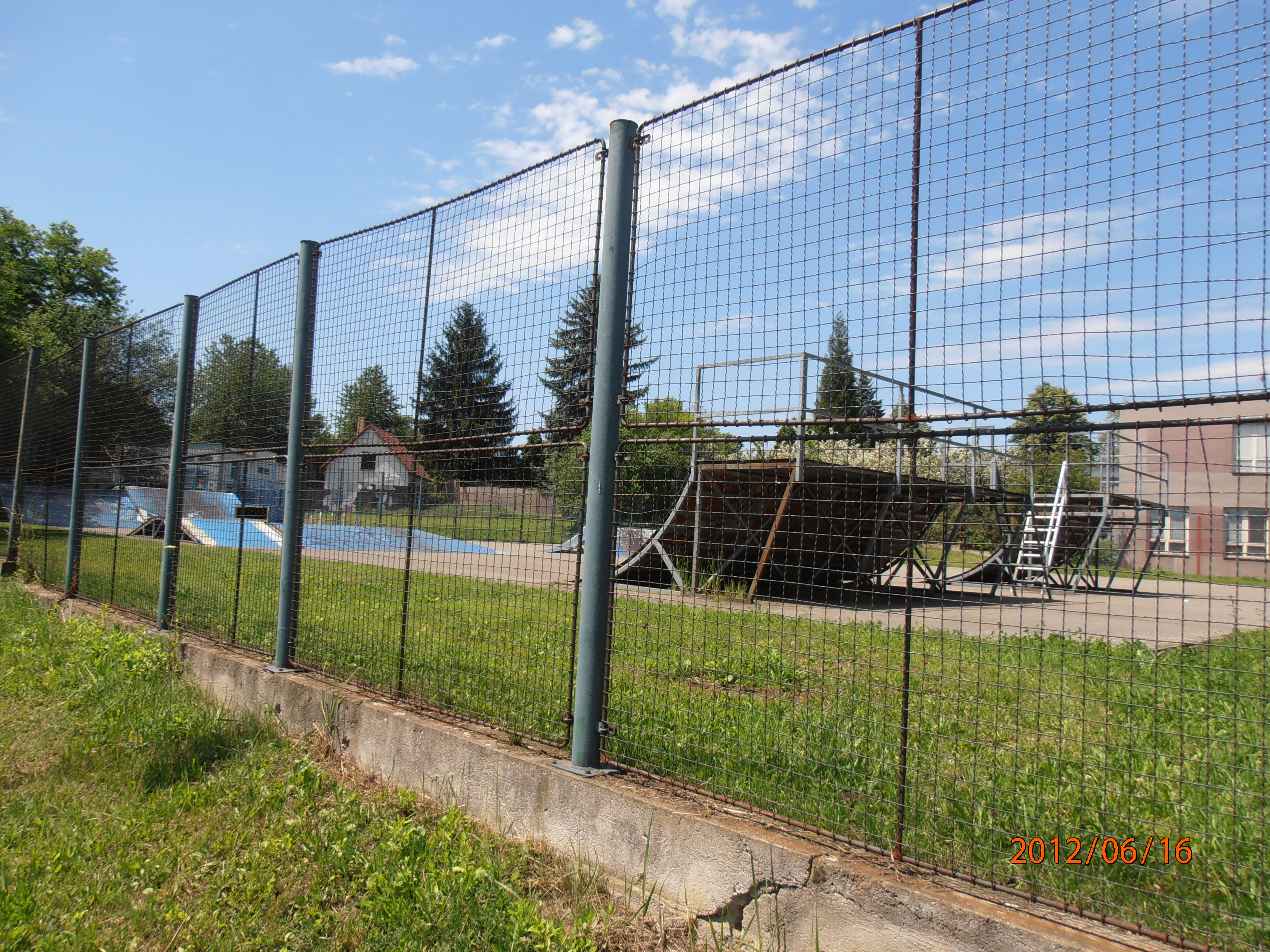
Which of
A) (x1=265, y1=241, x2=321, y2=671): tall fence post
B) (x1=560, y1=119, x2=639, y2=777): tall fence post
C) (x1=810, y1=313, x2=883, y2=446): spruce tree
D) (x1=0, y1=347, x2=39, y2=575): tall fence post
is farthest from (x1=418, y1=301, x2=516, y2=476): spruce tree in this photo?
(x1=0, y1=347, x2=39, y2=575): tall fence post

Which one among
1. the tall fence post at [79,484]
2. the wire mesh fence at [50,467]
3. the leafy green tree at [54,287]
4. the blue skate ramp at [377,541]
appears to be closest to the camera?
the blue skate ramp at [377,541]

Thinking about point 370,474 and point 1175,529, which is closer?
point 1175,529

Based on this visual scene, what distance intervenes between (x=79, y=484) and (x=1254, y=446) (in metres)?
9.50

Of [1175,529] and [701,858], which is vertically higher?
[1175,529]

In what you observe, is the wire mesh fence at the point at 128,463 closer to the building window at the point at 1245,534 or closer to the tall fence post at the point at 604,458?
the tall fence post at the point at 604,458

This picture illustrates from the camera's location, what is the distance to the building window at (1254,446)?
1.91 metres

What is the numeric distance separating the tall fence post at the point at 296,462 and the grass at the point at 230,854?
55 centimetres

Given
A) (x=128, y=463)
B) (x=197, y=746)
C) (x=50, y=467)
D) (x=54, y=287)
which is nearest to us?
(x=197, y=746)

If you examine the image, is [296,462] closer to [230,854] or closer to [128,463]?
[230,854]

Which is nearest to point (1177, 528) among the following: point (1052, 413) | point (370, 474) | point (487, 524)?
point (1052, 413)

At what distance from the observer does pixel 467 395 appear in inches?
161

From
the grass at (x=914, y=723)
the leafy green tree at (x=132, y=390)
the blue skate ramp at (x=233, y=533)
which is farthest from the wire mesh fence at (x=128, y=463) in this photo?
the grass at (x=914, y=723)

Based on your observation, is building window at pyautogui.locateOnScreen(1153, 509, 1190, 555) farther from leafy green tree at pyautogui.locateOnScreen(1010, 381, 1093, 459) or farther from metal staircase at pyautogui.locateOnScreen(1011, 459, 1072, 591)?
metal staircase at pyautogui.locateOnScreen(1011, 459, 1072, 591)

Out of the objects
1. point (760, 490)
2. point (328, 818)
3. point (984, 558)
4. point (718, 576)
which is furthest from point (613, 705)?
point (984, 558)
